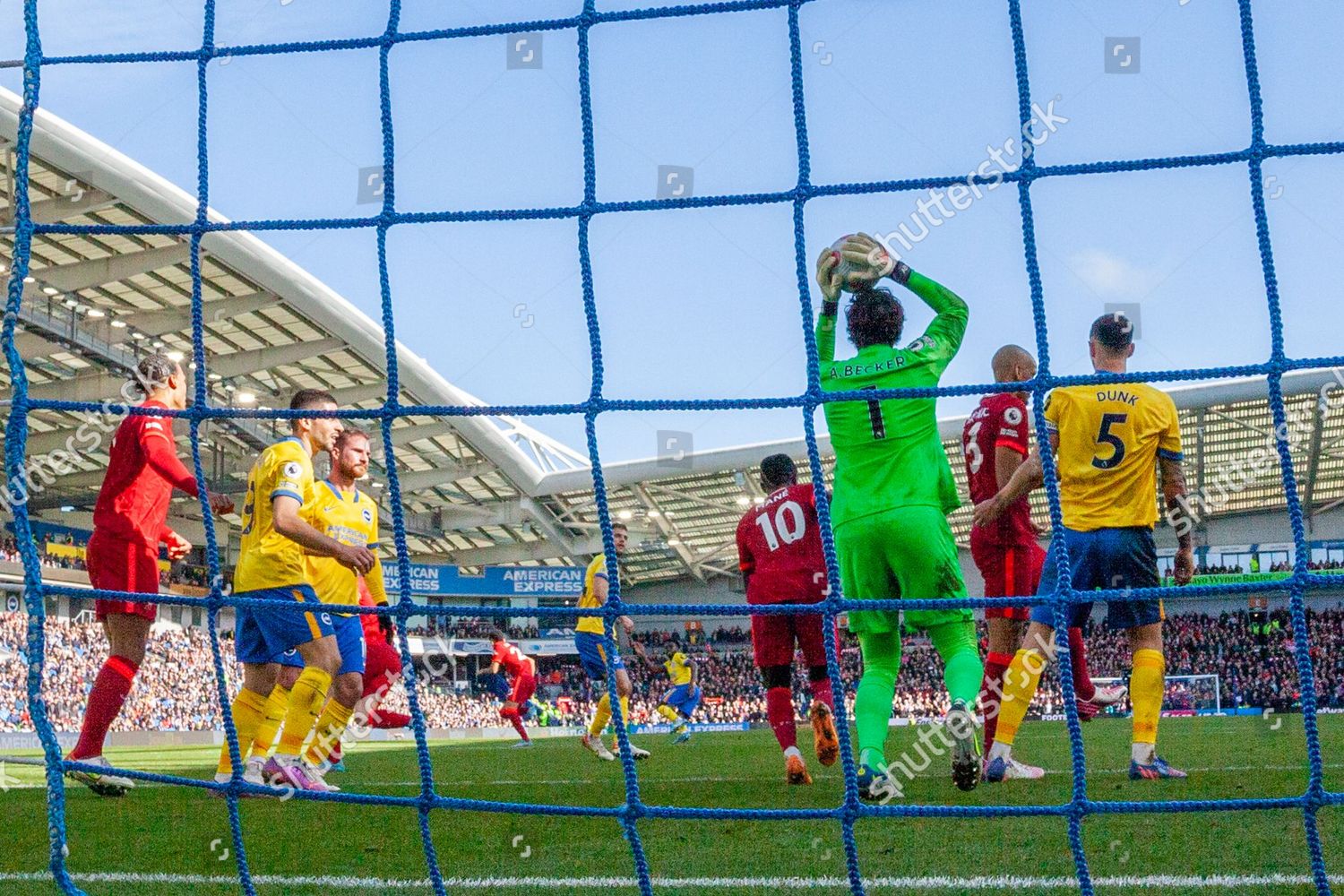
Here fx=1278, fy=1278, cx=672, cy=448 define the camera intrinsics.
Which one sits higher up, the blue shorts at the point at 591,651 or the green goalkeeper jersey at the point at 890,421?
the green goalkeeper jersey at the point at 890,421

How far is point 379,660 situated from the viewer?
24.2ft

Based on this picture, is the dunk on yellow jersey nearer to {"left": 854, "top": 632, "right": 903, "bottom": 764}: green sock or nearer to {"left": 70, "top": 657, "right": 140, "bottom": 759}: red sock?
{"left": 854, "top": 632, "right": 903, "bottom": 764}: green sock

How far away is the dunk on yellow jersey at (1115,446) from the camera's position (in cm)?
457

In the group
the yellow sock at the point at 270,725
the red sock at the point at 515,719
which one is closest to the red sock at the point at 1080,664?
the yellow sock at the point at 270,725

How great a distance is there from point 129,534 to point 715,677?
33.0m

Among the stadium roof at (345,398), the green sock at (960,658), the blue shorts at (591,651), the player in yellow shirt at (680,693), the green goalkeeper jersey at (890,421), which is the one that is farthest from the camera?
the stadium roof at (345,398)

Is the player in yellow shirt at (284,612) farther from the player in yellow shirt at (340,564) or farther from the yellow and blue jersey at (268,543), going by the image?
the player in yellow shirt at (340,564)

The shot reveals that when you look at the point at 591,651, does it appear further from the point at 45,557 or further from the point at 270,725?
the point at 45,557

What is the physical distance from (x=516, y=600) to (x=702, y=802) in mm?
39944

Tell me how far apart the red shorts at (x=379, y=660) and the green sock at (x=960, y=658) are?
3.63 meters

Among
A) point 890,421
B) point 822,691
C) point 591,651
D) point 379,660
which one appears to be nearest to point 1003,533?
point 822,691

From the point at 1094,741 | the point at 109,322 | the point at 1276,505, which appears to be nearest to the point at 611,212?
the point at 1094,741

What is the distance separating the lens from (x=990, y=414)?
535cm

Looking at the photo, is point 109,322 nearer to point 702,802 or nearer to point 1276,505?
point 702,802
